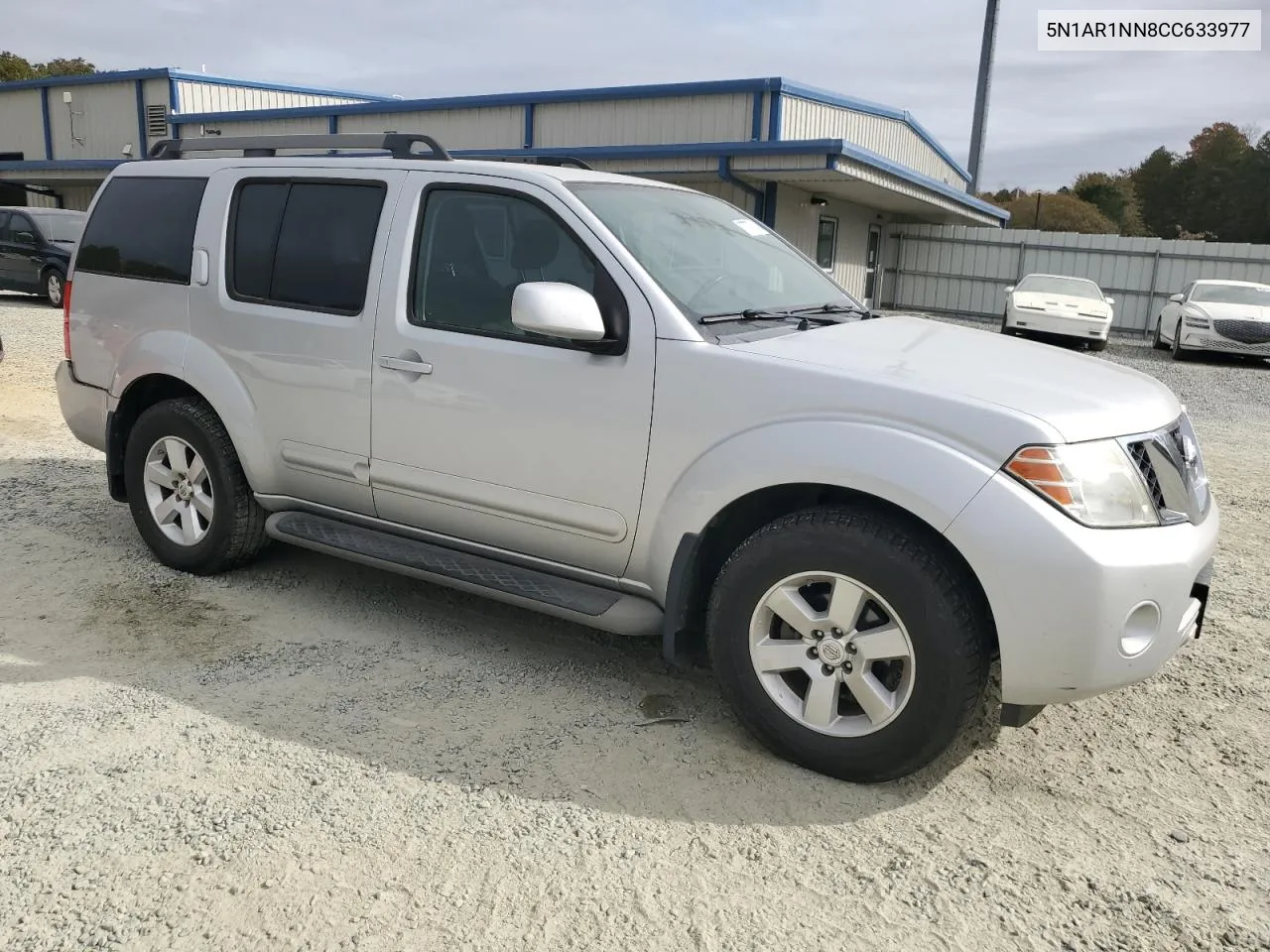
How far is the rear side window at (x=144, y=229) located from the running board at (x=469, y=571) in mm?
1335

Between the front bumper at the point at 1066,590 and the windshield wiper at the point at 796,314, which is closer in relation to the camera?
the front bumper at the point at 1066,590

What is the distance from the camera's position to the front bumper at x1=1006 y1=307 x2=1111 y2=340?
16750 millimetres

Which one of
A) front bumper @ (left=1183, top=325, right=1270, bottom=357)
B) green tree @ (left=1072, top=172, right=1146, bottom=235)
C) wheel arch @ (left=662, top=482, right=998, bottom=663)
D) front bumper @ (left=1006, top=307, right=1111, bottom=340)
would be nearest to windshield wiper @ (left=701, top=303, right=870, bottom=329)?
wheel arch @ (left=662, top=482, right=998, bottom=663)

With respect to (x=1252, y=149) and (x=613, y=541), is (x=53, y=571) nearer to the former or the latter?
(x=613, y=541)

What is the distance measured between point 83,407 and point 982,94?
34344 millimetres

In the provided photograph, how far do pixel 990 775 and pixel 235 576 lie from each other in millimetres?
3500

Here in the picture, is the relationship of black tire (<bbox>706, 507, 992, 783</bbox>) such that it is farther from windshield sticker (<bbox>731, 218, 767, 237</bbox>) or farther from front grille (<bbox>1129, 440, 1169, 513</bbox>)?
windshield sticker (<bbox>731, 218, 767, 237</bbox>)

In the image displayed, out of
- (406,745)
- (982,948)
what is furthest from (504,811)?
(982,948)

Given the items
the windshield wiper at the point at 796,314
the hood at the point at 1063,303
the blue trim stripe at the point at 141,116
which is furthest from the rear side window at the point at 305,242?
the blue trim stripe at the point at 141,116

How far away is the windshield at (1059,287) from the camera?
17656mm

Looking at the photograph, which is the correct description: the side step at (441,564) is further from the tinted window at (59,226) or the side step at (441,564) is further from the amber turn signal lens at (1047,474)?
the tinted window at (59,226)

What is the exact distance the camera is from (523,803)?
3.08 m

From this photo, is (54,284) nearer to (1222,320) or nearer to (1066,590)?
(1066,590)

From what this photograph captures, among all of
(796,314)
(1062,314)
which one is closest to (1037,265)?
(1062,314)
